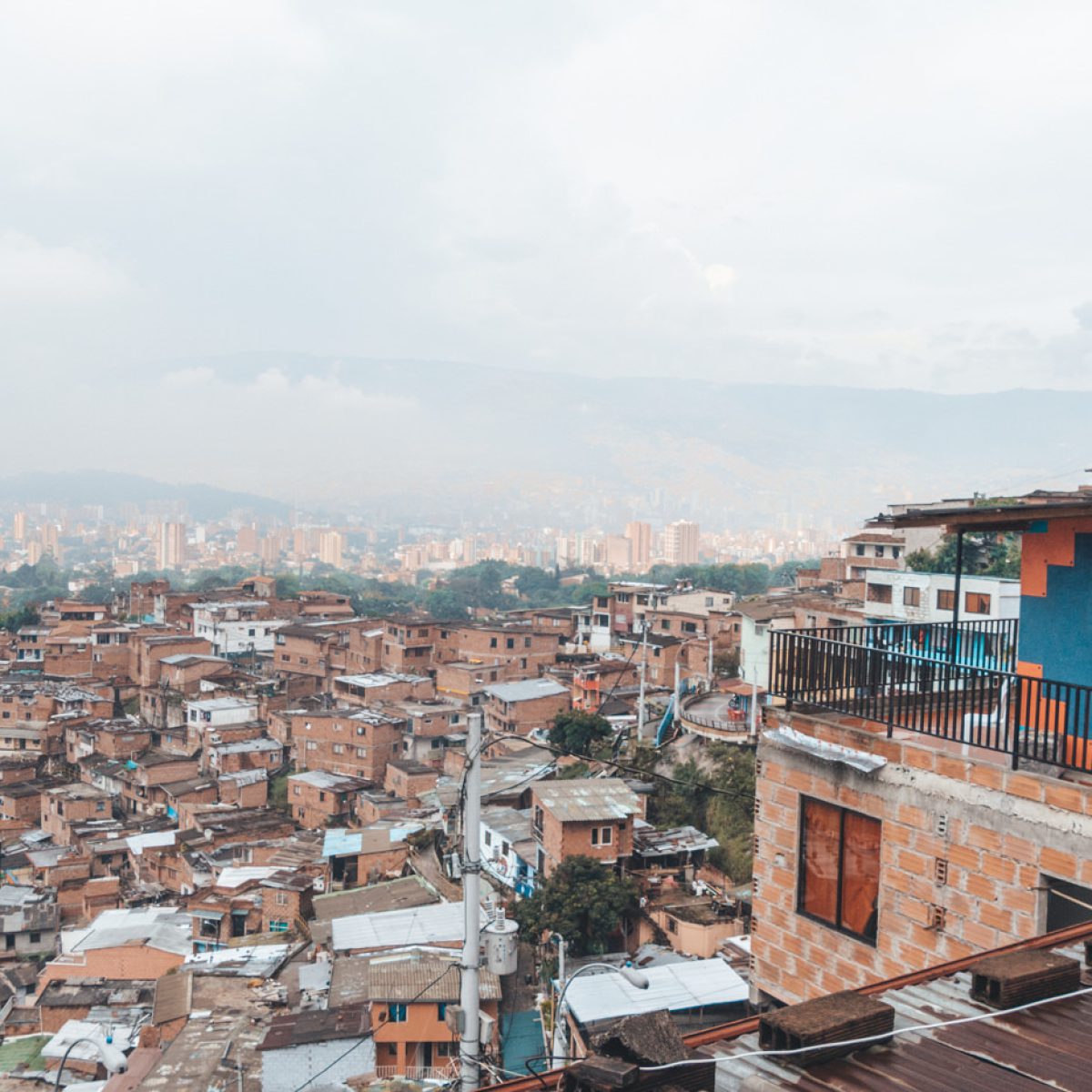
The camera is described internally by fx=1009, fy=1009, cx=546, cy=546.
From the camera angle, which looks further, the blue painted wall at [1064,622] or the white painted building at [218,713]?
the white painted building at [218,713]

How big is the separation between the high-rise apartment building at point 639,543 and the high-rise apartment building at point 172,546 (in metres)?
81.6

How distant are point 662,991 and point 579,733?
14303mm

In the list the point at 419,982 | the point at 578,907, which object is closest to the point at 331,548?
the point at 578,907

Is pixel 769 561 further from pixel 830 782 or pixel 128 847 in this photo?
pixel 830 782

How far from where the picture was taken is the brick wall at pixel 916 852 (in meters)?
4.05

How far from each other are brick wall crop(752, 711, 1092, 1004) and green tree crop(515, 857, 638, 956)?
496 inches

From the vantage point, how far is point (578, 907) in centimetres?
1744

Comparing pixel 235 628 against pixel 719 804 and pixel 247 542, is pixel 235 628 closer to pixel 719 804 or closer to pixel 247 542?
pixel 719 804

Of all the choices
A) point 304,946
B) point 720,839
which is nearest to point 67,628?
point 304,946

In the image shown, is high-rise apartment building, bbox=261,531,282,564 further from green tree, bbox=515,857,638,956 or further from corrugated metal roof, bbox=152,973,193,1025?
green tree, bbox=515,857,638,956

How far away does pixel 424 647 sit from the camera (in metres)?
42.7

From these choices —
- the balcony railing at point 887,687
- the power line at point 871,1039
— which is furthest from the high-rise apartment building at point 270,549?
the power line at point 871,1039

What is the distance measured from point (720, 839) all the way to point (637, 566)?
133836 millimetres

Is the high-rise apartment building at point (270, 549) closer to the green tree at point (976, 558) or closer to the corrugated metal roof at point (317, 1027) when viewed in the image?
the green tree at point (976, 558)
